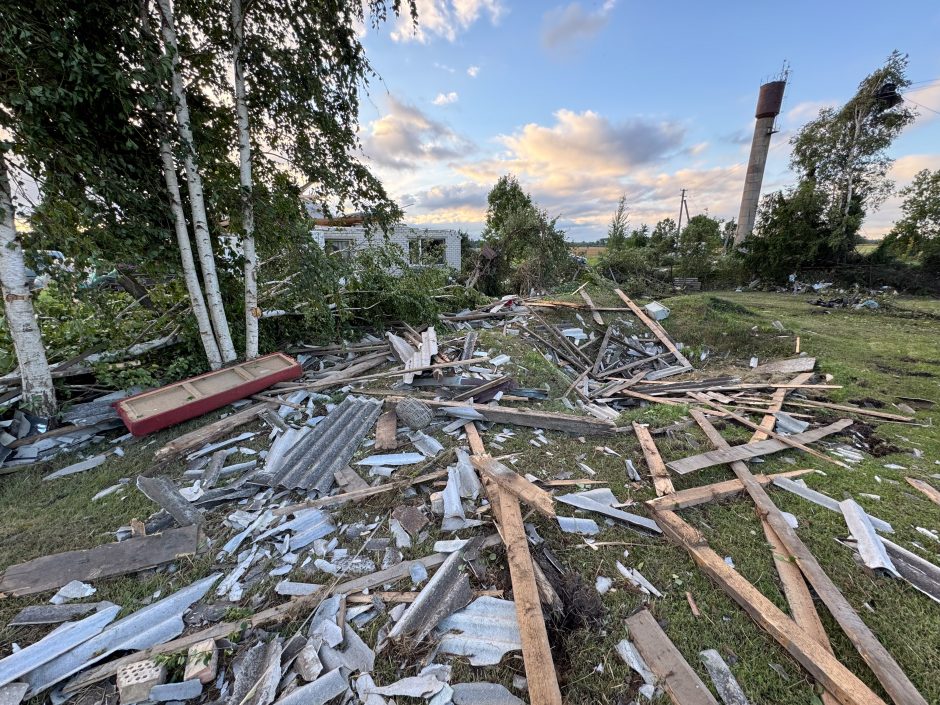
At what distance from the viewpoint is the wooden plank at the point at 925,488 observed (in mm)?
3320

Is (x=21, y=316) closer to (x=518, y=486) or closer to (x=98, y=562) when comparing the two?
(x=98, y=562)

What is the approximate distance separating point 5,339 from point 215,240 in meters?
2.86

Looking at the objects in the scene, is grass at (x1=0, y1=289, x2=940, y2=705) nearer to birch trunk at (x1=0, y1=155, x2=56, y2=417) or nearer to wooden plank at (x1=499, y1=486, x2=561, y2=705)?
wooden plank at (x1=499, y1=486, x2=561, y2=705)

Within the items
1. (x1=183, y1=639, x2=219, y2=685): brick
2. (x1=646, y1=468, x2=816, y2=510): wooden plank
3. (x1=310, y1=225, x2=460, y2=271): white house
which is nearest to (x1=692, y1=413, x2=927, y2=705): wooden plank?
(x1=646, y1=468, x2=816, y2=510): wooden plank

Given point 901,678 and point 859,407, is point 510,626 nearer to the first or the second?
point 901,678

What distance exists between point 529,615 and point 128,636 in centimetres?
244

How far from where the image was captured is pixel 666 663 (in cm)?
193

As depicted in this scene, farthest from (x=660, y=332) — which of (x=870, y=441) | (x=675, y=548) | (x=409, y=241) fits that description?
(x=675, y=548)

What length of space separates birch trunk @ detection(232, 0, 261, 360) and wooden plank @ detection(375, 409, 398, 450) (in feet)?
9.36

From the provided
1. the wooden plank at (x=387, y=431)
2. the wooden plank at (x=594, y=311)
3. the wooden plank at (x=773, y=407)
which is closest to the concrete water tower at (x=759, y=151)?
the wooden plank at (x=594, y=311)

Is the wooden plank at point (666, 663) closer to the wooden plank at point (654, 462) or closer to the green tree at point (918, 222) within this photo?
the wooden plank at point (654, 462)

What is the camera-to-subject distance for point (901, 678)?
1.84 meters

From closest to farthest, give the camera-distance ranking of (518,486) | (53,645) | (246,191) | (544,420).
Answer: (53,645), (518,486), (544,420), (246,191)

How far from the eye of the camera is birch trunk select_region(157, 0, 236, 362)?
4168 mm
